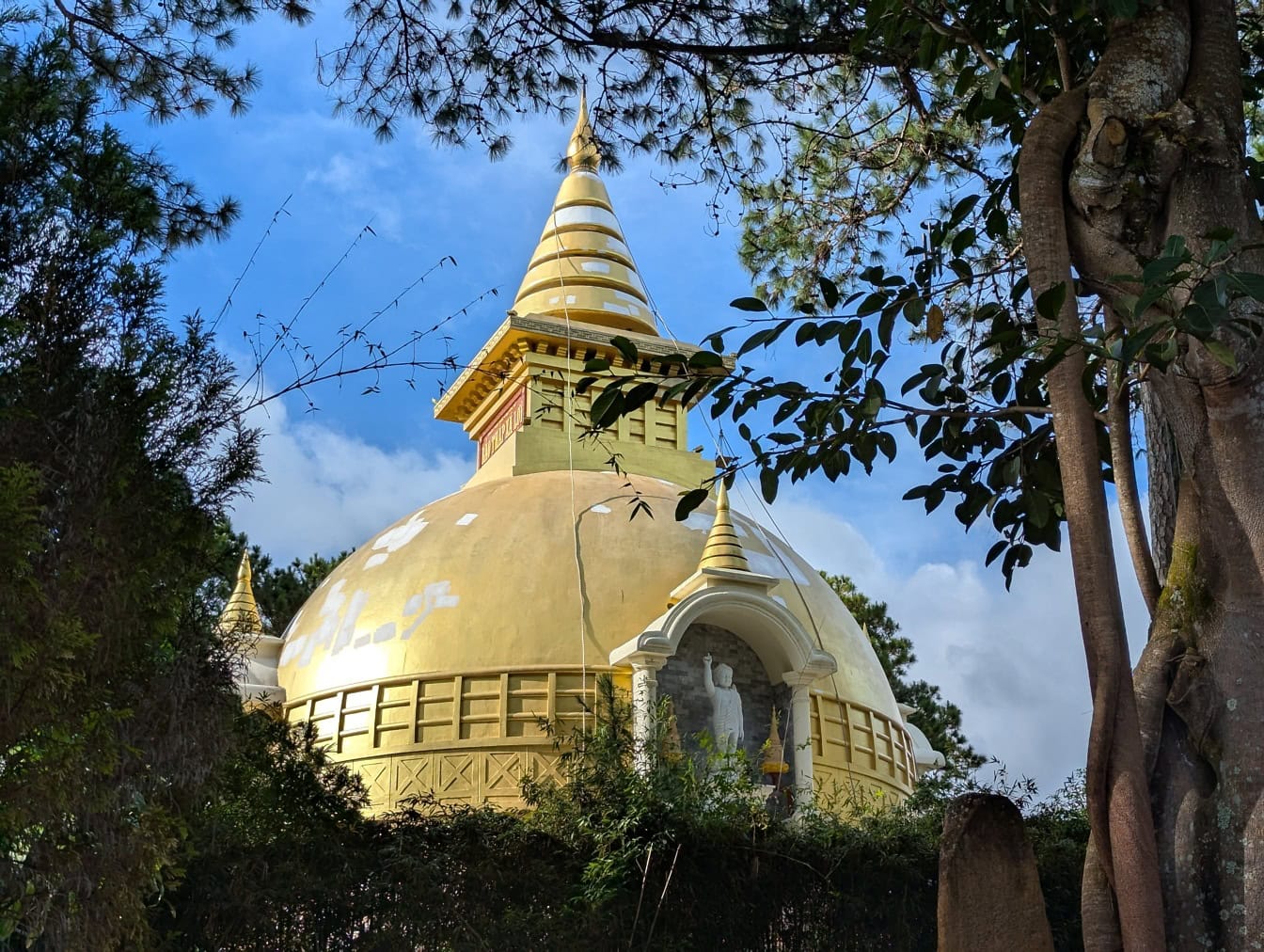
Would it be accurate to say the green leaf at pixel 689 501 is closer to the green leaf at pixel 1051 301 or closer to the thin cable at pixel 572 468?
the green leaf at pixel 1051 301

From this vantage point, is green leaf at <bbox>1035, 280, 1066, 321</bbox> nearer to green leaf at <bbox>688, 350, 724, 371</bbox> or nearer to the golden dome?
green leaf at <bbox>688, 350, 724, 371</bbox>

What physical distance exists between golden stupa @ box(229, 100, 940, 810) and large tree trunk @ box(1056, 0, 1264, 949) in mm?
10109

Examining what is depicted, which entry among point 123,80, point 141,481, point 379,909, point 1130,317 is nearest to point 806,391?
point 1130,317

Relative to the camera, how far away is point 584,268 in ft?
85.1

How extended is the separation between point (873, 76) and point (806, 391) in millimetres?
3673

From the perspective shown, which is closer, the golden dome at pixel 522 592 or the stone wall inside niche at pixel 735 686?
the stone wall inside niche at pixel 735 686

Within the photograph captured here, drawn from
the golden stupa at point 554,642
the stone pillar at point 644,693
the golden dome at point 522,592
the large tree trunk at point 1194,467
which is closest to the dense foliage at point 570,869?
the stone pillar at point 644,693

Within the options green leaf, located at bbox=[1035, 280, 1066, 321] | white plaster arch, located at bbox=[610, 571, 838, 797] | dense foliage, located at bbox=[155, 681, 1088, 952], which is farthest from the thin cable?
green leaf, located at bbox=[1035, 280, 1066, 321]

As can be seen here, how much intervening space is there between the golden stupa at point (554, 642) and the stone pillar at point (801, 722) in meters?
0.02

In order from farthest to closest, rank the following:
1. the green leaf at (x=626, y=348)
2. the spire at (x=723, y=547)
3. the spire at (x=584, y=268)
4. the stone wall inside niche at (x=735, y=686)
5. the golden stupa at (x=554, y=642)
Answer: the spire at (x=584, y=268)
the spire at (x=723, y=547)
the stone wall inside niche at (x=735, y=686)
the golden stupa at (x=554, y=642)
the green leaf at (x=626, y=348)

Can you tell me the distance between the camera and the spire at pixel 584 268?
82.9ft

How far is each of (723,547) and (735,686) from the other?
6.06ft

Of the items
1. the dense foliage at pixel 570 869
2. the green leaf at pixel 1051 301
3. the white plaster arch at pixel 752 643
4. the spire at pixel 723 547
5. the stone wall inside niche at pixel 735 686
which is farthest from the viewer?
the spire at pixel 723 547

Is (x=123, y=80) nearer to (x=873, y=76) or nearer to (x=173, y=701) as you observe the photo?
(x=173, y=701)
